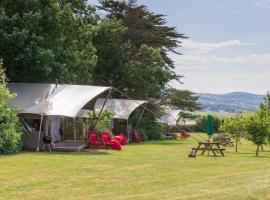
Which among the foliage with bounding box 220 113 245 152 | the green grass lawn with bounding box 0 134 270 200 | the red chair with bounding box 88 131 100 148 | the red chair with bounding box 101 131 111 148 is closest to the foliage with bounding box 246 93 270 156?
the foliage with bounding box 220 113 245 152

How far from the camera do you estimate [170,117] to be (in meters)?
51.5


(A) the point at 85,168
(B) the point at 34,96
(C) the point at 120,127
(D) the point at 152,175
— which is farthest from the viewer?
(C) the point at 120,127

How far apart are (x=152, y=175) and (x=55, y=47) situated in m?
17.6

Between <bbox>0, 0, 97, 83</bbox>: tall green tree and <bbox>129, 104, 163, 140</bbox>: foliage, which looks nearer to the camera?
<bbox>0, 0, 97, 83</bbox>: tall green tree

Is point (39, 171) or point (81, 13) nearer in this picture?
point (39, 171)

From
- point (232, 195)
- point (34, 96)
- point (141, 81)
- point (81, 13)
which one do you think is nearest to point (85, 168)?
point (232, 195)

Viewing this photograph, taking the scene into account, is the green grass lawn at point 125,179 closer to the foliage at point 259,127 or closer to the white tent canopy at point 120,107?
the foliage at point 259,127

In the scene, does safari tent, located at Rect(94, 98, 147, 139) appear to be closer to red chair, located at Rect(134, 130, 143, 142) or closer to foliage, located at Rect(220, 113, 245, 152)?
red chair, located at Rect(134, 130, 143, 142)

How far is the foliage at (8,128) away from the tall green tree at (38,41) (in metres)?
5.22

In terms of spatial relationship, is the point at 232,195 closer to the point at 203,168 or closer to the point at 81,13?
the point at 203,168

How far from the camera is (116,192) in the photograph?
11.4m

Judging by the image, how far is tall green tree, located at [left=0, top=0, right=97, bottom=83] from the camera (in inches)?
1105

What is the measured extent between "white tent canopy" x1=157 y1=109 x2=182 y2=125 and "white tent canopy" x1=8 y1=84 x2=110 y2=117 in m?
22.3

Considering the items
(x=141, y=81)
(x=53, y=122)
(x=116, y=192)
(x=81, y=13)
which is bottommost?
(x=116, y=192)
